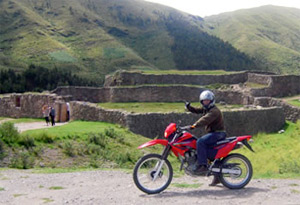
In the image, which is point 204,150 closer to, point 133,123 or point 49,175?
point 49,175

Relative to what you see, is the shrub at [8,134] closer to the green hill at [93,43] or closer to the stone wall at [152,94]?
the stone wall at [152,94]

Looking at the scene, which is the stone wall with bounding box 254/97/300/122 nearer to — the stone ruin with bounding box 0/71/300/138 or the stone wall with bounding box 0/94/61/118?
the stone ruin with bounding box 0/71/300/138

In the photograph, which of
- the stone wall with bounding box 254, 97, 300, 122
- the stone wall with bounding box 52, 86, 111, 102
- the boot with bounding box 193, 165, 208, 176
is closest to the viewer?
the boot with bounding box 193, 165, 208, 176

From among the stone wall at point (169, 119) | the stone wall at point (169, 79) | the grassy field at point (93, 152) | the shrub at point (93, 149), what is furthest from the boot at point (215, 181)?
the stone wall at point (169, 79)

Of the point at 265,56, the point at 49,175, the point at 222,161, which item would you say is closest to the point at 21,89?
the point at 49,175

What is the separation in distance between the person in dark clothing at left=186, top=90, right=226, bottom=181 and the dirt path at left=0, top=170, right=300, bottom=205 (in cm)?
54

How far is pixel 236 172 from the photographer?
347 inches

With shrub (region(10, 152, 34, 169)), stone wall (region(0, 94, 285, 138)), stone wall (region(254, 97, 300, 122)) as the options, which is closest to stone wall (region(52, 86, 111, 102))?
stone wall (region(0, 94, 285, 138))

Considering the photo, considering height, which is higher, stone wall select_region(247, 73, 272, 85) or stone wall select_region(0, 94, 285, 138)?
stone wall select_region(247, 73, 272, 85)

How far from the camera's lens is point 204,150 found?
8.57m

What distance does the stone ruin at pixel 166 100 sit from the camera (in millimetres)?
20469

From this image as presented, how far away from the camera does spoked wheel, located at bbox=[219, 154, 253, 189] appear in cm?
876

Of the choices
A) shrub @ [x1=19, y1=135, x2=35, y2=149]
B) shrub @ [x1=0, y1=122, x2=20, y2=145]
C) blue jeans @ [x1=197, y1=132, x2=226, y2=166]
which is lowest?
shrub @ [x1=19, y1=135, x2=35, y2=149]

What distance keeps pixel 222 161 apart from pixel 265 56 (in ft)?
303
